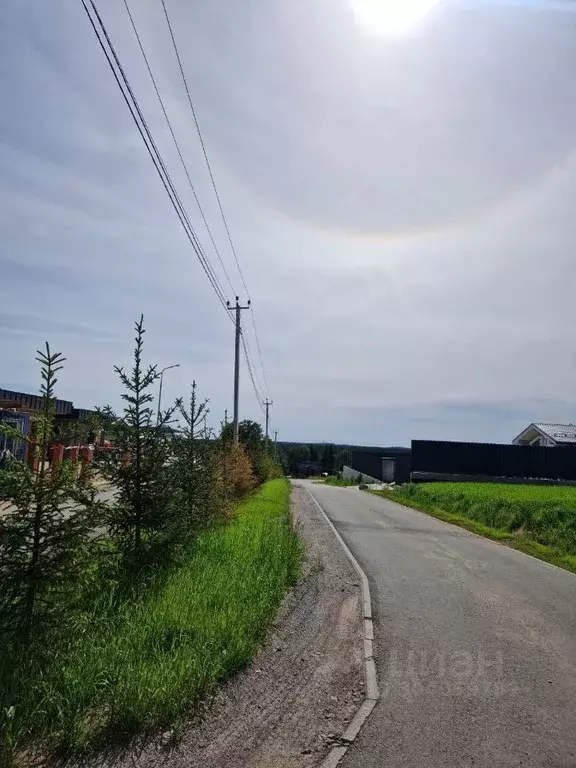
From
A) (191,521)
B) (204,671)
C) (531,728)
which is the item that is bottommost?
(531,728)

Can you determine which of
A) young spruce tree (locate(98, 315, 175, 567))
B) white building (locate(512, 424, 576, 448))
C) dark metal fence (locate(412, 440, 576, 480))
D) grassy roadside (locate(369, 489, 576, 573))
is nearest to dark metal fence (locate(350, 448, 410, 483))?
dark metal fence (locate(412, 440, 576, 480))

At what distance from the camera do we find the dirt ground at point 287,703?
406 cm

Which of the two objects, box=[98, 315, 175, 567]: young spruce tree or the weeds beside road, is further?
box=[98, 315, 175, 567]: young spruce tree

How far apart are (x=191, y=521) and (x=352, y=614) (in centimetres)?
326

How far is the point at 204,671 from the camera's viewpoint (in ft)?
16.3

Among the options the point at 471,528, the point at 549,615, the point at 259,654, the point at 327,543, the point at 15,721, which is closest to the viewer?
the point at 15,721

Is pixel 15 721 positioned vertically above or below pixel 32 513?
below

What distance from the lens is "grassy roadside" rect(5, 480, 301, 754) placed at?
4148 millimetres

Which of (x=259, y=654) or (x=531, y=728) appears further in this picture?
(x=259, y=654)

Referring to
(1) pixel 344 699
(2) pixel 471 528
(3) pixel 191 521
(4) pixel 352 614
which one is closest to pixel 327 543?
(3) pixel 191 521

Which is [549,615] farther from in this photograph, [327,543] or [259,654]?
[327,543]

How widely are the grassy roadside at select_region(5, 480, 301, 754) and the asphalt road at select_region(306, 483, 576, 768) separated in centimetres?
139

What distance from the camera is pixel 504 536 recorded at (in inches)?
676

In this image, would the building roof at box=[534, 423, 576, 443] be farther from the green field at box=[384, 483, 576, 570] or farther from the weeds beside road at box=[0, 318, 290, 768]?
the weeds beside road at box=[0, 318, 290, 768]
